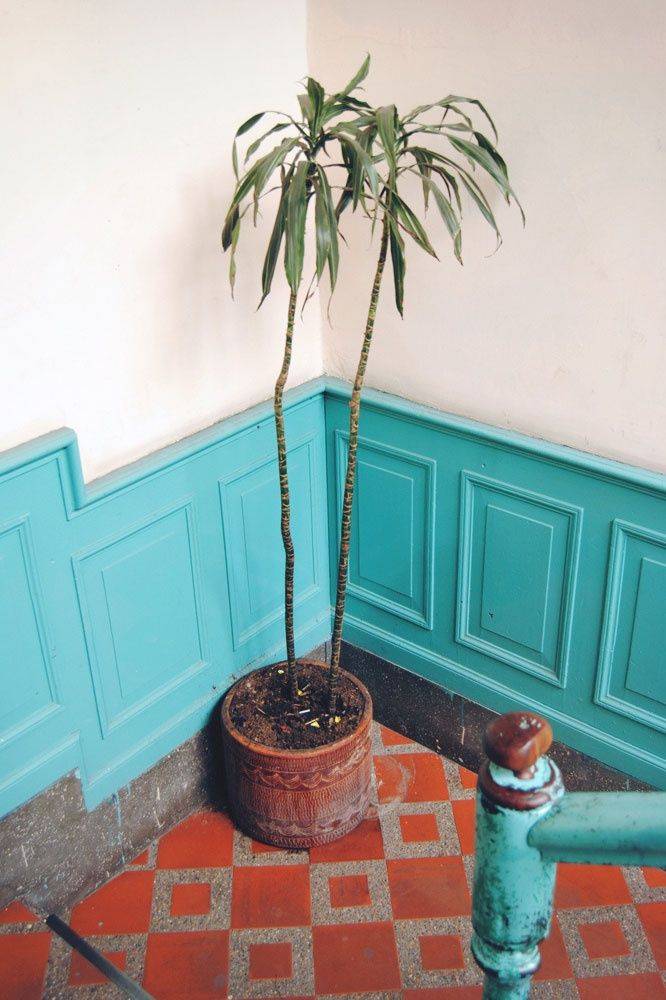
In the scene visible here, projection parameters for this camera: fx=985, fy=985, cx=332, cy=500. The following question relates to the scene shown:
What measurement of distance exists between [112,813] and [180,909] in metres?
0.33

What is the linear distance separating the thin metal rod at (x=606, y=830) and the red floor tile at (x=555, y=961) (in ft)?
5.76

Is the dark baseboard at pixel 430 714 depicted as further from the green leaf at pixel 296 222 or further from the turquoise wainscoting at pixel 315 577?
the green leaf at pixel 296 222

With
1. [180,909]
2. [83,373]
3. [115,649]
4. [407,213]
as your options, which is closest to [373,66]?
[407,213]

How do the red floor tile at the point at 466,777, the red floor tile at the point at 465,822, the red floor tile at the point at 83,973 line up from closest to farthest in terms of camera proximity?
the red floor tile at the point at 83,973 → the red floor tile at the point at 465,822 → the red floor tile at the point at 466,777

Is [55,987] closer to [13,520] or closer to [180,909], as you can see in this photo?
[180,909]

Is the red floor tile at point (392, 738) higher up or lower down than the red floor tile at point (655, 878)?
higher up

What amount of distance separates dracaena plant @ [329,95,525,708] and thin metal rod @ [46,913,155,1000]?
96 cm

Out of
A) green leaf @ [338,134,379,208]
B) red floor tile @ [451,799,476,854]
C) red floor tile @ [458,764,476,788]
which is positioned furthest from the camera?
red floor tile @ [458,764,476,788]

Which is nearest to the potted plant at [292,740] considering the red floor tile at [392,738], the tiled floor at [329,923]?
the tiled floor at [329,923]

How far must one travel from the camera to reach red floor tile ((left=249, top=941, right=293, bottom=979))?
2.63 m

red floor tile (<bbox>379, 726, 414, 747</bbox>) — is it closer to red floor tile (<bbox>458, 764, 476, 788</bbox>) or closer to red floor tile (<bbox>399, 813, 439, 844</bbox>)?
red floor tile (<bbox>458, 764, 476, 788</bbox>)

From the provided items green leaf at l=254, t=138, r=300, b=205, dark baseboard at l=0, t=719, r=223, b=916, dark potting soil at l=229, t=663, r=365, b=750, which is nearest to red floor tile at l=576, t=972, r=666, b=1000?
dark potting soil at l=229, t=663, r=365, b=750

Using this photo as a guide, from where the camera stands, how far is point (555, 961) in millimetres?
2621

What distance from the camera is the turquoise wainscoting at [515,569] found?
270cm
